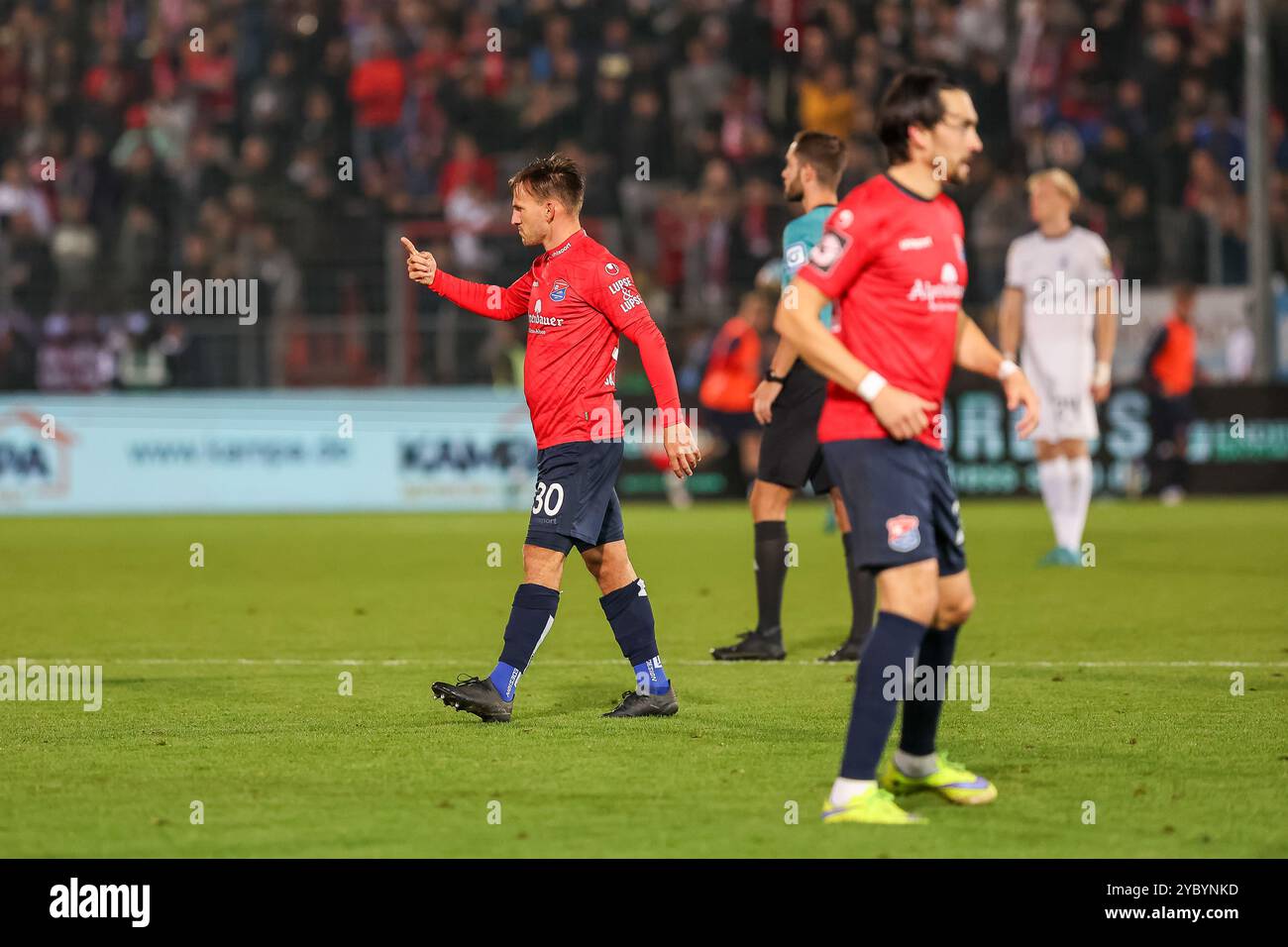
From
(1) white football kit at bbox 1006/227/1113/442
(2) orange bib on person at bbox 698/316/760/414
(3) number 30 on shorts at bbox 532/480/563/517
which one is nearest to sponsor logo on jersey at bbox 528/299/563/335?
(3) number 30 on shorts at bbox 532/480/563/517

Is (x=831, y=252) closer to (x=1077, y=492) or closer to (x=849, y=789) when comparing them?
(x=849, y=789)

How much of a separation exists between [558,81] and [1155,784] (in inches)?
793

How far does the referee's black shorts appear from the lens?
31.3ft

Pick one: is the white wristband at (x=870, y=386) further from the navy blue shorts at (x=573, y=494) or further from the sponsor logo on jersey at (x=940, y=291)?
the navy blue shorts at (x=573, y=494)

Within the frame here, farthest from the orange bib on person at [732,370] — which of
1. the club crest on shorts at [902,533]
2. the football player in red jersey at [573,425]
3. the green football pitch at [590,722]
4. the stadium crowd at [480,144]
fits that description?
the club crest on shorts at [902,533]

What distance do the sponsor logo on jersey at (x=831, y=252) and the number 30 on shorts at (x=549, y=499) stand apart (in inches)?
81.8

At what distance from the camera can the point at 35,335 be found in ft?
73.3

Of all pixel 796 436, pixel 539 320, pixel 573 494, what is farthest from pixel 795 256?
pixel 573 494

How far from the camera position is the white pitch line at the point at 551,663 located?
9398mm

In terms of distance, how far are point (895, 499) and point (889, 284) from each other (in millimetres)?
633

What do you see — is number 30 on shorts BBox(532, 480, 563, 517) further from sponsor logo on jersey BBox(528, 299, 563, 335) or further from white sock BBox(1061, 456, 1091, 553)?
white sock BBox(1061, 456, 1091, 553)

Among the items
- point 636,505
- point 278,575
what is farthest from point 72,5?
point 278,575

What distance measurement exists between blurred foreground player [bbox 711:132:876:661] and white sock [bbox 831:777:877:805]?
372 cm

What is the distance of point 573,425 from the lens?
7.58 metres
